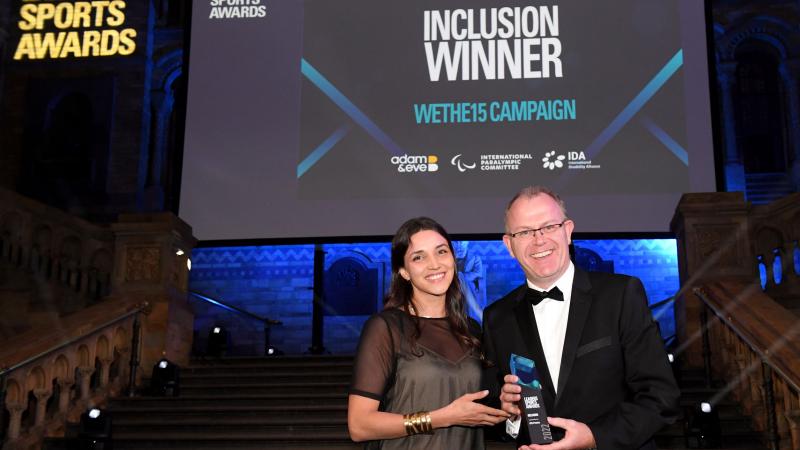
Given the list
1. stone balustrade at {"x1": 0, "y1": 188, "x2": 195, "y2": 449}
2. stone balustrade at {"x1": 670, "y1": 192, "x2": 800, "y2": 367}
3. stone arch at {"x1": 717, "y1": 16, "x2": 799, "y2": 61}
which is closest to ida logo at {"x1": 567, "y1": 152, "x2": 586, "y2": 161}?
stone balustrade at {"x1": 670, "y1": 192, "x2": 800, "y2": 367}

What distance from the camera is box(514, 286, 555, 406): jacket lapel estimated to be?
2799mm

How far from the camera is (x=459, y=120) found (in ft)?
34.2

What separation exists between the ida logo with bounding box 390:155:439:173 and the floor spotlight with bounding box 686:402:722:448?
518 cm

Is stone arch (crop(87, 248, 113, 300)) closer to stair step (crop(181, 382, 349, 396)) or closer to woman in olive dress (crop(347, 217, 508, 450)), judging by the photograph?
stair step (crop(181, 382, 349, 396))

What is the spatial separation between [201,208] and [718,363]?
6.45 meters

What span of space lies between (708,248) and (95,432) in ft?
19.1

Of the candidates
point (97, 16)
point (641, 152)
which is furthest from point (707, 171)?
point (97, 16)

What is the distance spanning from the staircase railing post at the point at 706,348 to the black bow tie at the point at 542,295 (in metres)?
5.10

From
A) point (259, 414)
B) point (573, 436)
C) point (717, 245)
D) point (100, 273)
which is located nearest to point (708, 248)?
point (717, 245)

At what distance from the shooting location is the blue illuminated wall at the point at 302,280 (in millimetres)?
17109

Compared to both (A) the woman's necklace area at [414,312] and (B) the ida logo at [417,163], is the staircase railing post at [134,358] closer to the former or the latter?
(B) the ida logo at [417,163]

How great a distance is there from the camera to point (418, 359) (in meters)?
3.28

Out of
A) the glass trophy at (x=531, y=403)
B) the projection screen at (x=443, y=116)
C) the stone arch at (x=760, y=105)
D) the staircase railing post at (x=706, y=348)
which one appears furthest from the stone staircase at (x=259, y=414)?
the stone arch at (x=760, y=105)

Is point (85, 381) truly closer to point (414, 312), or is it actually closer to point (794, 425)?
point (414, 312)
